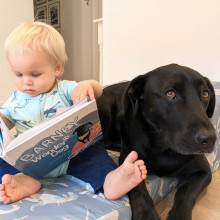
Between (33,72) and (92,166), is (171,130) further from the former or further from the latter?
(33,72)

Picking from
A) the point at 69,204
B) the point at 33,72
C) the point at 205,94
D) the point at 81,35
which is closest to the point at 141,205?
the point at 69,204

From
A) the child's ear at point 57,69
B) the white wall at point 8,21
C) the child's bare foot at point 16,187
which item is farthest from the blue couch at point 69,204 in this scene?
the white wall at point 8,21

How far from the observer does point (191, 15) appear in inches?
71.1

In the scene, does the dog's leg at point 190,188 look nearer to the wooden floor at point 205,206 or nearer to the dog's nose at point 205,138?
the wooden floor at point 205,206

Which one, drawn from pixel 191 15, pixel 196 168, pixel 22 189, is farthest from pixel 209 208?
pixel 191 15

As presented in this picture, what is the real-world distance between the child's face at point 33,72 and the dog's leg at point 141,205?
0.52 metres

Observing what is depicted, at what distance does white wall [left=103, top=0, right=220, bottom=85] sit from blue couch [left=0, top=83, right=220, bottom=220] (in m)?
1.24

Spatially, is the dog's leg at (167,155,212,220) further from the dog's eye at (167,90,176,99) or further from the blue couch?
the dog's eye at (167,90,176,99)

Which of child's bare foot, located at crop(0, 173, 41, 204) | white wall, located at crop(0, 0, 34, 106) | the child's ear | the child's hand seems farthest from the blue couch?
white wall, located at crop(0, 0, 34, 106)

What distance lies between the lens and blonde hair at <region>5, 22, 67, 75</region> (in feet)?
2.92

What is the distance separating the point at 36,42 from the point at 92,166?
51cm

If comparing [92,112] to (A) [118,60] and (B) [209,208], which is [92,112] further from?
(A) [118,60]

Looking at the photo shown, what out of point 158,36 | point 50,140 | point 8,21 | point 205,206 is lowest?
point 205,206

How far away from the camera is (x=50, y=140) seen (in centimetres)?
71
